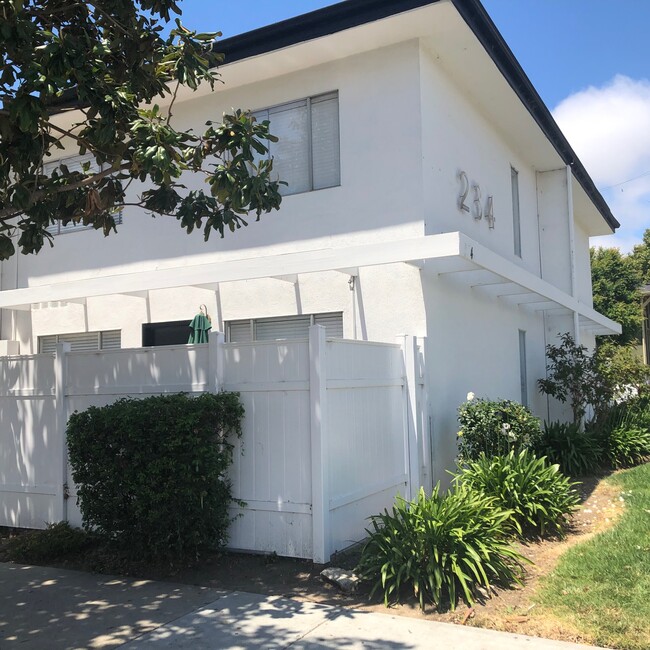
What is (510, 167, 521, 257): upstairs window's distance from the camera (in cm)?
1326

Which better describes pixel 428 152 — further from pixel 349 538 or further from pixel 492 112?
Answer: pixel 349 538

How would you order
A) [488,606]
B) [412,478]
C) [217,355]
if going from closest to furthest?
1. [488,606]
2. [217,355]
3. [412,478]

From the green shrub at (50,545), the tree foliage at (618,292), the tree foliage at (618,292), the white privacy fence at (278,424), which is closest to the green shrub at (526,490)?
the white privacy fence at (278,424)

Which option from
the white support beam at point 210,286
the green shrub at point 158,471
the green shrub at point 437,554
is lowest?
the green shrub at point 437,554

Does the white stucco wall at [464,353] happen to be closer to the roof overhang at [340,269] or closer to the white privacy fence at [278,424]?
the roof overhang at [340,269]

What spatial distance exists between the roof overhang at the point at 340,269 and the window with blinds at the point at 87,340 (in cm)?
66

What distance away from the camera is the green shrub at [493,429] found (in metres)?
8.52

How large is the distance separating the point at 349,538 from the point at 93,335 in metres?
6.45

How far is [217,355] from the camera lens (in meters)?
7.14

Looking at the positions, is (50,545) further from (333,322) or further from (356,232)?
(356,232)

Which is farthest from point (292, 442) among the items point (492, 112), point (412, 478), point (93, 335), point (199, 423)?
point (492, 112)

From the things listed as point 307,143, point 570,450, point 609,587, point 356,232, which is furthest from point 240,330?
point 609,587

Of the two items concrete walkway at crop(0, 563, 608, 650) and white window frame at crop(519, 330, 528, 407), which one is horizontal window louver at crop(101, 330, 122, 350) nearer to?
concrete walkway at crop(0, 563, 608, 650)

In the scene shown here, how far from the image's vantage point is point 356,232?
30.5 feet
